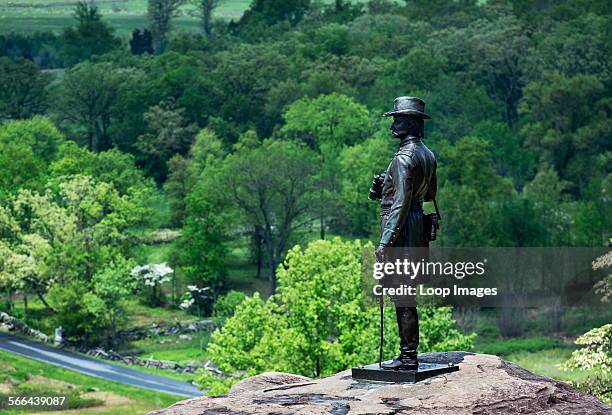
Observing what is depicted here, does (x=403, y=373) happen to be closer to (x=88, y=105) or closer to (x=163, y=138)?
(x=163, y=138)

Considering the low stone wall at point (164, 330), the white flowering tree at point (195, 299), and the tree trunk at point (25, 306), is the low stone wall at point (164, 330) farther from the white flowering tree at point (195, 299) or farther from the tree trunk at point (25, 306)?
the tree trunk at point (25, 306)

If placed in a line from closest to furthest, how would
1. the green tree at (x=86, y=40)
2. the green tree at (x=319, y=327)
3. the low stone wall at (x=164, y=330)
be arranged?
1. the green tree at (x=319, y=327)
2. the low stone wall at (x=164, y=330)
3. the green tree at (x=86, y=40)

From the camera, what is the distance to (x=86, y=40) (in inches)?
7461

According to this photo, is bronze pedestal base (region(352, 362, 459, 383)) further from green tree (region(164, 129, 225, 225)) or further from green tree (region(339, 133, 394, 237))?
green tree (region(164, 129, 225, 225))

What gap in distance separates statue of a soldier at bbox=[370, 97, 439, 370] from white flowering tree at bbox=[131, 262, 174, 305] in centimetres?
7800

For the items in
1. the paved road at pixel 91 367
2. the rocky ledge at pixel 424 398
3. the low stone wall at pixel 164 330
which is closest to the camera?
the rocky ledge at pixel 424 398

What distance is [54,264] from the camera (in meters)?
97.8

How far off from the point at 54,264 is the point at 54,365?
10964 millimetres

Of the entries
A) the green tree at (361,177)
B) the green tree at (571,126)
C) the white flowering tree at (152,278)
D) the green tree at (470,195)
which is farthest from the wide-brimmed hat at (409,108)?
the green tree at (571,126)

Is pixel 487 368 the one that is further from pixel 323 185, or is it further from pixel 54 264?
pixel 323 185

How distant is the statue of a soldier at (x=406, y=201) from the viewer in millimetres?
26062

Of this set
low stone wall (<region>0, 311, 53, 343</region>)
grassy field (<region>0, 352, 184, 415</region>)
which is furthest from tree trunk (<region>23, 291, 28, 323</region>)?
grassy field (<region>0, 352, 184, 415</region>)

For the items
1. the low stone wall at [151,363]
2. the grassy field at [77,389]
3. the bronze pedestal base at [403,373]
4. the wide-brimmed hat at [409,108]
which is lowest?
the low stone wall at [151,363]

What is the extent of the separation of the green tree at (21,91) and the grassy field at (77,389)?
6861 centimetres
